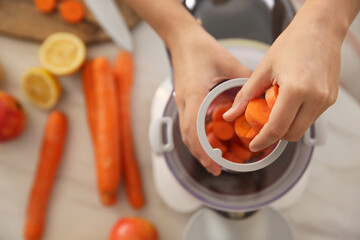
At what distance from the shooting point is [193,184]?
0.52 meters

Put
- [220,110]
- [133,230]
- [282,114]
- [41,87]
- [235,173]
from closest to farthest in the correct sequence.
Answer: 1. [282,114]
2. [220,110]
3. [235,173]
4. [133,230]
5. [41,87]

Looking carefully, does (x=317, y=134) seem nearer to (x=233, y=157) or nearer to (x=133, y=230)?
(x=233, y=157)

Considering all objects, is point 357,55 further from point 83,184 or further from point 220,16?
point 83,184

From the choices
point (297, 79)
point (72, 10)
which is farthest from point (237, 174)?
point (72, 10)

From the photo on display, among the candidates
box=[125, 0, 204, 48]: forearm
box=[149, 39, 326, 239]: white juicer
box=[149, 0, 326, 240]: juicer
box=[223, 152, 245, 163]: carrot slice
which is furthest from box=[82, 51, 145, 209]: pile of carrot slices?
box=[223, 152, 245, 163]: carrot slice

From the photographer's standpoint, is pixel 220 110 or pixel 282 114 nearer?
pixel 282 114

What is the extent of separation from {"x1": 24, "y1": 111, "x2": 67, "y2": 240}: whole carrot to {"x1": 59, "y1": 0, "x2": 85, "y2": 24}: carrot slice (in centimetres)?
28

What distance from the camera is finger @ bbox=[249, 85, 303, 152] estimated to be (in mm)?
258

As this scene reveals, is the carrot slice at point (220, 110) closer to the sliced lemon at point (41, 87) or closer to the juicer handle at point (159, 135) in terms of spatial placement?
the juicer handle at point (159, 135)

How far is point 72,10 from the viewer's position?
86cm

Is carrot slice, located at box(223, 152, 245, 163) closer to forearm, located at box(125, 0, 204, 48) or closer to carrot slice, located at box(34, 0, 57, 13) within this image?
forearm, located at box(125, 0, 204, 48)

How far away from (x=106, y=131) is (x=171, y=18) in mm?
423

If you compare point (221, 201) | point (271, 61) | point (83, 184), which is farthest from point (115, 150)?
point (271, 61)

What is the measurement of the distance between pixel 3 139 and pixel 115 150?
0.30 metres
